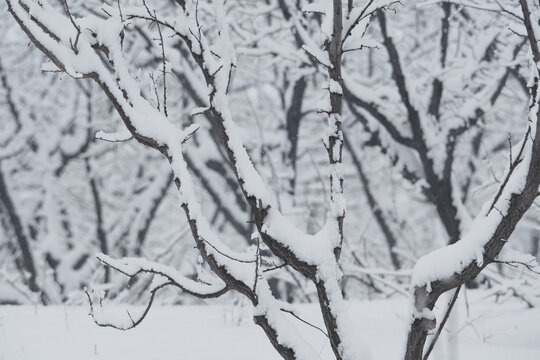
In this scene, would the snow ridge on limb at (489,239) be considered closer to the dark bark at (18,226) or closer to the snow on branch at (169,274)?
the snow on branch at (169,274)

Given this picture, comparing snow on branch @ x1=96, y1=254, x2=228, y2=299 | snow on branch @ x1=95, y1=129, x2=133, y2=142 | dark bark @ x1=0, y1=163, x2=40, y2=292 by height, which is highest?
dark bark @ x1=0, y1=163, x2=40, y2=292

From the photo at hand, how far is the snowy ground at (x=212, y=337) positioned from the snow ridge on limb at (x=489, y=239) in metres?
0.33

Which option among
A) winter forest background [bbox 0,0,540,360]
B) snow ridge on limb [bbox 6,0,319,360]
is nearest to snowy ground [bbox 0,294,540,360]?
winter forest background [bbox 0,0,540,360]

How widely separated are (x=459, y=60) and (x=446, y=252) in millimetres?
4847

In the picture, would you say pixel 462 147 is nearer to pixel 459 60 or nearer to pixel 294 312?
pixel 459 60

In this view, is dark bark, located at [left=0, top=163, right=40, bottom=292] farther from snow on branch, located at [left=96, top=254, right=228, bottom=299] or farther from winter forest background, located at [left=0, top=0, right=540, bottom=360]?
snow on branch, located at [left=96, top=254, right=228, bottom=299]

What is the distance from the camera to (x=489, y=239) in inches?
75.5

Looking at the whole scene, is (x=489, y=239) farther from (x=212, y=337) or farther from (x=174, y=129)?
(x=212, y=337)

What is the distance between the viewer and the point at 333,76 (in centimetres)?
203

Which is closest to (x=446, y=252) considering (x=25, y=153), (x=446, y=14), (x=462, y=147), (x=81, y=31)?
(x=81, y=31)

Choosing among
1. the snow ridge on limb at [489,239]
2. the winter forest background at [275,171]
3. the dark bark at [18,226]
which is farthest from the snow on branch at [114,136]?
the dark bark at [18,226]

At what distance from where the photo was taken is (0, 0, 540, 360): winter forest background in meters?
1.97

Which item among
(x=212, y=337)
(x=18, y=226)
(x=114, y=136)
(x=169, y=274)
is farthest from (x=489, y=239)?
(x=18, y=226)

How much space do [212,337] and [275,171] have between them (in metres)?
3.06
